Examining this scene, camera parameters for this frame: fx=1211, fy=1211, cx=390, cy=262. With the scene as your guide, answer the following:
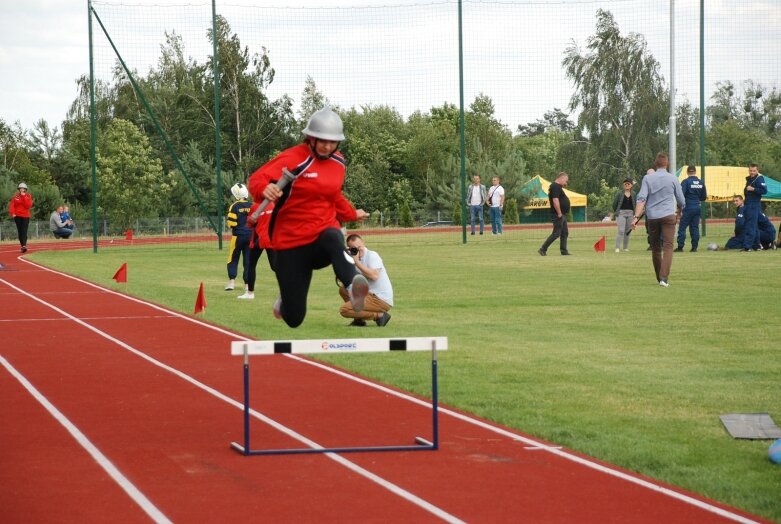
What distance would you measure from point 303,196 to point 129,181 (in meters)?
54.9

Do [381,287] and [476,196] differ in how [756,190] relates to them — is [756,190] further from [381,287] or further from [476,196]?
[381,287]

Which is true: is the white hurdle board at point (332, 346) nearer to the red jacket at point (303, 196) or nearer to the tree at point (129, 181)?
the red jacket at point (303, 196)

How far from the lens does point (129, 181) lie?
2451 inches

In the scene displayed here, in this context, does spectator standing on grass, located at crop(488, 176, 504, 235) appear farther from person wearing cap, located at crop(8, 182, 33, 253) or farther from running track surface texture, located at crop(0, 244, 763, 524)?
running track surface texture, located at crop(0, 244, 763, 524)

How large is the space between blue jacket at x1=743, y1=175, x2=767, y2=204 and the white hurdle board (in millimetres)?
21781

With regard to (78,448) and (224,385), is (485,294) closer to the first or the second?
(224,385)

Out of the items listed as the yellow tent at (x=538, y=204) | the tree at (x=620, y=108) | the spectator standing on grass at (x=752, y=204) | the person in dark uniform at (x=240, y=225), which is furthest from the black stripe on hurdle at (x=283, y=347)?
the tree at (x=620, y=108)

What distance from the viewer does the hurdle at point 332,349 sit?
24.6 feet

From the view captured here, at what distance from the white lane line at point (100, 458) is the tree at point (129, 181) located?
50303 mm

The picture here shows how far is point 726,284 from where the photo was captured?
1997cm

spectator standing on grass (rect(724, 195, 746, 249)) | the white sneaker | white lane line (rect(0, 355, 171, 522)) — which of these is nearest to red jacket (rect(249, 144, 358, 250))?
the white sneaker

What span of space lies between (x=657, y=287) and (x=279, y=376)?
9.96 metres

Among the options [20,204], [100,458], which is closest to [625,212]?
[20,204]

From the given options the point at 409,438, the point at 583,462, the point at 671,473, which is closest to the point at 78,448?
the point at 409,438
